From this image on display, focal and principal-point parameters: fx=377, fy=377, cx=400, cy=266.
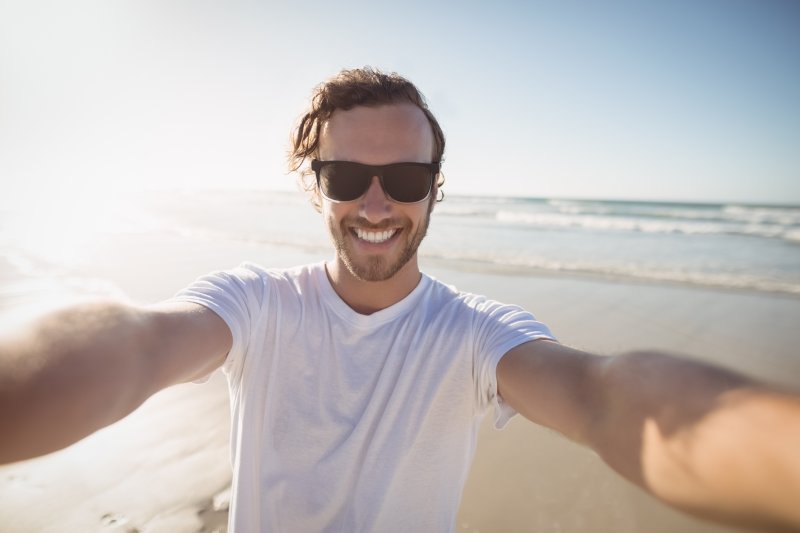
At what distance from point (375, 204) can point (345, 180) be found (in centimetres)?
22

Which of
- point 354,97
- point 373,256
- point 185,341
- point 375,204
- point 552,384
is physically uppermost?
point 354,97

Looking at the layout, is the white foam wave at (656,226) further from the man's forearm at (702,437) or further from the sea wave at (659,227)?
the man's forearm at (702,437)

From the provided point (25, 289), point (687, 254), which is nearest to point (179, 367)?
point (25, 289)

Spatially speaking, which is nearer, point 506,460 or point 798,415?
point 798,415

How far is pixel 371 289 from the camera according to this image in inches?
72.8

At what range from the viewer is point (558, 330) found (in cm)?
531

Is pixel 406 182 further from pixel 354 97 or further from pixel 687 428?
pixel 687 428

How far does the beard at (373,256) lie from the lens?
1869mm

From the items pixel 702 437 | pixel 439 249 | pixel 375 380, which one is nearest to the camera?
pixel 702 437

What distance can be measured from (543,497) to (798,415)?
259 centimetres

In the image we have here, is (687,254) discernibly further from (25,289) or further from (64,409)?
(25,289)

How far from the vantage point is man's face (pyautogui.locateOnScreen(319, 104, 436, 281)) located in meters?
2.04

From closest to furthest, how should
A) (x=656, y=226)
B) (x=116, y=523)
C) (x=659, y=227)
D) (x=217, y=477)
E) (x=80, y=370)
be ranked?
(x=80, y=370), (x=116, y=523), (x=217, y=477), (x=659, y=227), (x=656, y=226)

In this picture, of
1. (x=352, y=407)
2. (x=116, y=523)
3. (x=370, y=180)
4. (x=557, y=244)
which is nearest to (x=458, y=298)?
(x=352, y=407)
